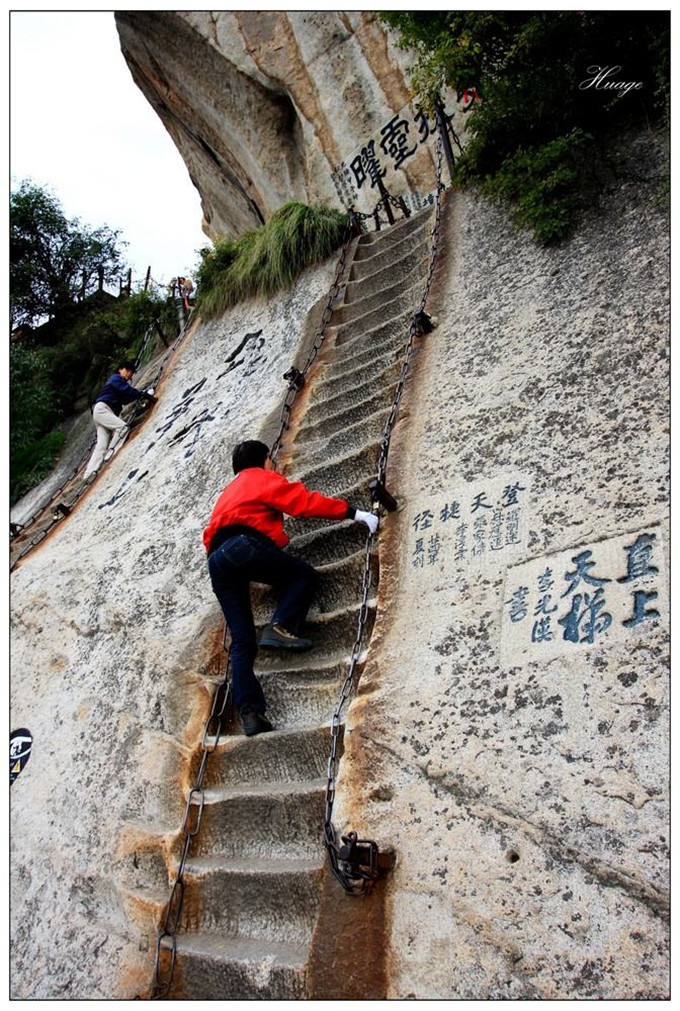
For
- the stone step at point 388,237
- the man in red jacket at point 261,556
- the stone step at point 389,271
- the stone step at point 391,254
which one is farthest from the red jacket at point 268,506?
the stone step at point 388,237

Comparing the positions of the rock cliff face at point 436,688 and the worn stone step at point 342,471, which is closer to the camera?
the rock cliff face at point 436,688

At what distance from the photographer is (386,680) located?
3.46 m

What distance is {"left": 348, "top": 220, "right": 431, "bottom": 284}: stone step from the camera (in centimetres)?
732

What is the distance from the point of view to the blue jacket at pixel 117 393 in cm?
898

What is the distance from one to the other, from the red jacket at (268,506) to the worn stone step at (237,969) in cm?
218

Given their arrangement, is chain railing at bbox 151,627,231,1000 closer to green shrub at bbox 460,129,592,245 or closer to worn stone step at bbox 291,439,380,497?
worn stone step at bbox 291,439,380,497

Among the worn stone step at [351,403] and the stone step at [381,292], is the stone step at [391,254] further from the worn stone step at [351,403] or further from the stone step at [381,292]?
the worn stone step at [351,403]

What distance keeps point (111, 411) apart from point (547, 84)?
625 centimetres

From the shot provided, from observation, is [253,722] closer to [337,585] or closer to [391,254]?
[337,585]

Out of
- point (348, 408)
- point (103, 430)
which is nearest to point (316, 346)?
point (348, 408)

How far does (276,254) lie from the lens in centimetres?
870

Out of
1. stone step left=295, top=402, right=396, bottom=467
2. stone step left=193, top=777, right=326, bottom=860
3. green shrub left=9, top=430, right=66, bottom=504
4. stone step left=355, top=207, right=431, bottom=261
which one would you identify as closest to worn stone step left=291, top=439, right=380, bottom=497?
stone step left=295, top=402, right=396, bottom=467

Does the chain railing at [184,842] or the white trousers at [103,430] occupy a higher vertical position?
the white trousers at [103,430]

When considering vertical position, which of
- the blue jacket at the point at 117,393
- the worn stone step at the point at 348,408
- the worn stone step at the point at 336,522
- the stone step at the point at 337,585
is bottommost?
the stone step at the point at 337,585
